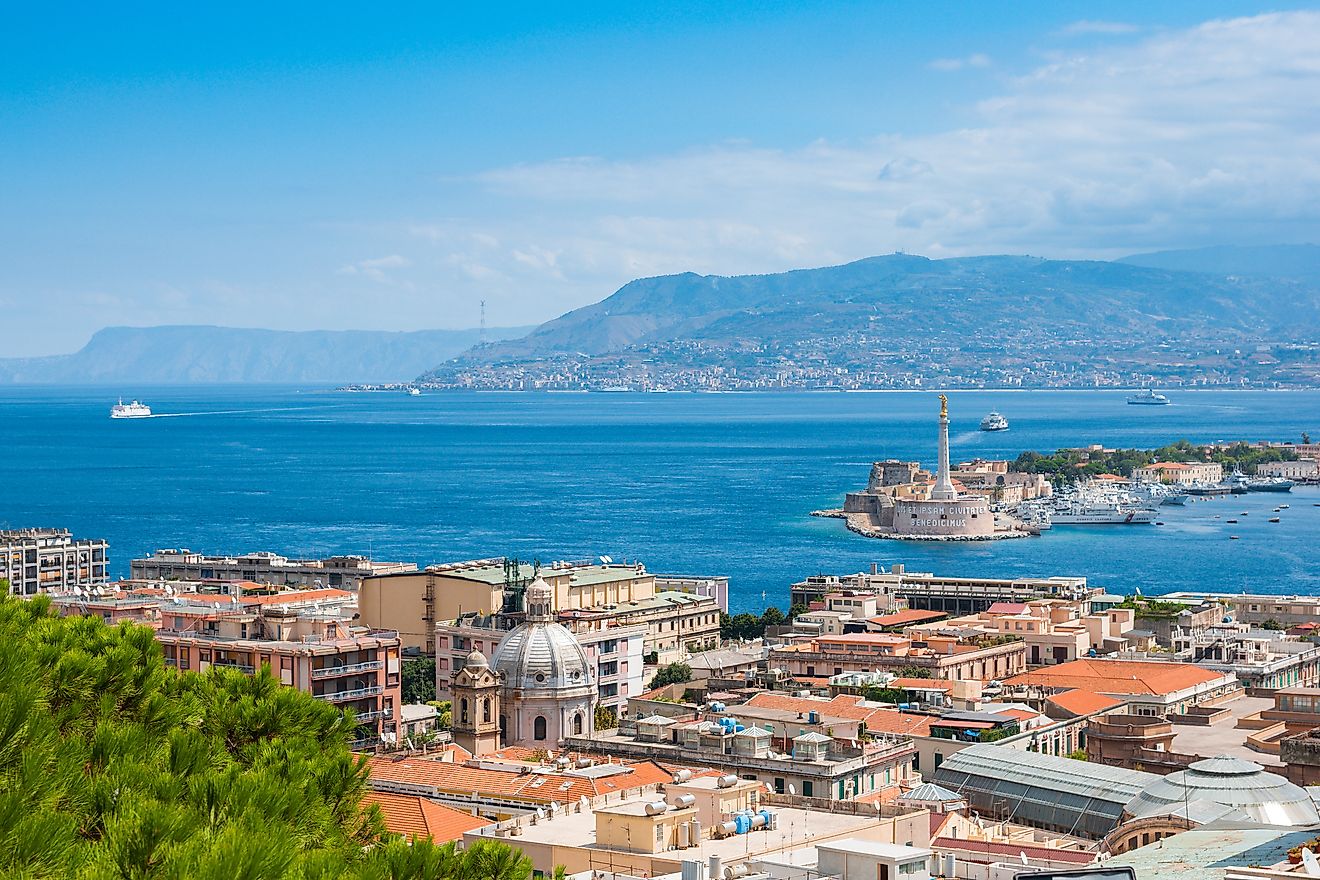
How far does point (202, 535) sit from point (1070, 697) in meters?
61.1

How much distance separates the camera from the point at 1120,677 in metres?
41.4

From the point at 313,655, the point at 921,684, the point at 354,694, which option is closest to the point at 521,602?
the point at 354,694

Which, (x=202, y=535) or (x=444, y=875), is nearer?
(x=444, y=875)

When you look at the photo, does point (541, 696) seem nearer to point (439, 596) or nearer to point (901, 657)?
point (901, 657)

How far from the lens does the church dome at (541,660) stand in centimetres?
3431

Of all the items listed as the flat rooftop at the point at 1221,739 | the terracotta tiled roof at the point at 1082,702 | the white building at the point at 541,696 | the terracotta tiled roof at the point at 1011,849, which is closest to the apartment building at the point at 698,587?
the terracotta tiled roof at the point at 1082,702

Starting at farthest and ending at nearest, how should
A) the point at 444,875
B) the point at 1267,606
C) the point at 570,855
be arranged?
the point at 1267,606 → the point at 570,855 → the point at 444,875

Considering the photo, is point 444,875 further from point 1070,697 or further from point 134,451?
point 134,451

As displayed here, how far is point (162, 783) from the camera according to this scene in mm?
11492

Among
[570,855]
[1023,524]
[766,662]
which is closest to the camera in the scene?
[570,855]

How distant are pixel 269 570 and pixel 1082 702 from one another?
29.9 meters

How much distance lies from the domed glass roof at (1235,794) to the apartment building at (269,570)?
34288mm

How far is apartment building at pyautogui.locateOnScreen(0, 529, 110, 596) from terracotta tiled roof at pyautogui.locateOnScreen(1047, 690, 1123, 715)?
3195 cm

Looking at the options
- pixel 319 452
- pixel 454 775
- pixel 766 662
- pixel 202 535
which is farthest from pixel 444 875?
pixel 319 452
